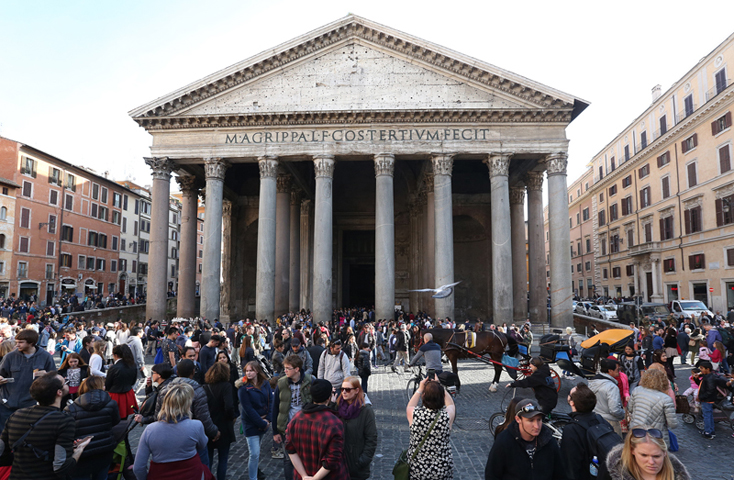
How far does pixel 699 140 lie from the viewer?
27250 millimetres

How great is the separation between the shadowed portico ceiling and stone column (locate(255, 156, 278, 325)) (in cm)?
253

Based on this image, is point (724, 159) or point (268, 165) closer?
Answer: point (268, 165)

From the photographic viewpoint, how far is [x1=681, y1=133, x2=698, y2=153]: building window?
1089 inches

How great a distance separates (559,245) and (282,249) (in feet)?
41.8

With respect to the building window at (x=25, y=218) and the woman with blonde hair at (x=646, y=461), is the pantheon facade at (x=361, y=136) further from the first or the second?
the building window at (x=25, y=218)

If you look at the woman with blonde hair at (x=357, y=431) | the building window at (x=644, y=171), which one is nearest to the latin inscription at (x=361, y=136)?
the woman with blonde hair at (x=357, y=431)

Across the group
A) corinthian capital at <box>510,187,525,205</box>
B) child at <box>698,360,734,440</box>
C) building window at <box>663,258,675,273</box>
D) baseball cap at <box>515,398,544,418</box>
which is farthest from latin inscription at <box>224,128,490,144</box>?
building window at <box>663,258,675,273</box>

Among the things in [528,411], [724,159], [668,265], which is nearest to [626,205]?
[668,265]

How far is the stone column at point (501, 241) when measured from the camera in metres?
19.2

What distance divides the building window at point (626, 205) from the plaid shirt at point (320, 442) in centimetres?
3961

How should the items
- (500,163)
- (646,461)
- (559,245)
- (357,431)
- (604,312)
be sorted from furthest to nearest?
(604,312)
(500,163)
(559,245)
(357,431)
(646,461)

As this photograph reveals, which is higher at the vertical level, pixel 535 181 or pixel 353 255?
pixel 535 181

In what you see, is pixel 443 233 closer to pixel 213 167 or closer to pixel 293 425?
pixel 213 167

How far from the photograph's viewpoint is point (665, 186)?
31.2 m
